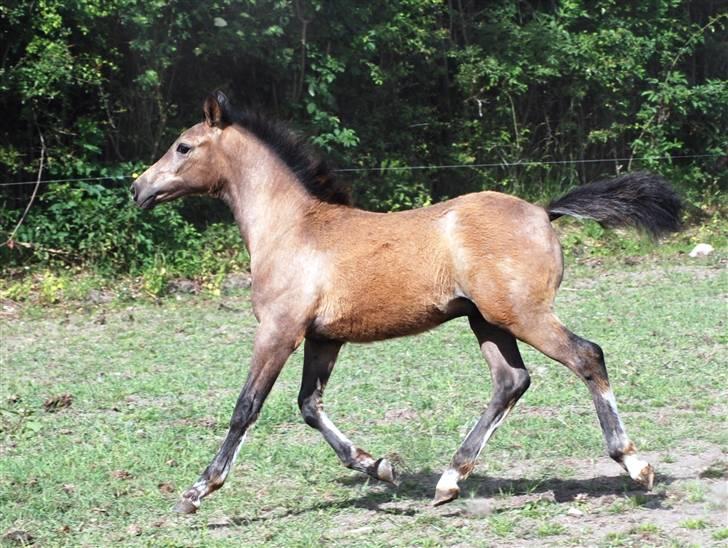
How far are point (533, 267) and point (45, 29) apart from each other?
926 cm

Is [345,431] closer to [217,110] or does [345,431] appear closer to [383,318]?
[383,318]

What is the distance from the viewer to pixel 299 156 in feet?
20.9

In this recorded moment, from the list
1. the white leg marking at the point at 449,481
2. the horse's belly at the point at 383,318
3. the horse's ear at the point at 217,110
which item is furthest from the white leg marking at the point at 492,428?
the horse's ear at the point at 217,110

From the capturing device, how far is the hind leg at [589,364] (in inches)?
216

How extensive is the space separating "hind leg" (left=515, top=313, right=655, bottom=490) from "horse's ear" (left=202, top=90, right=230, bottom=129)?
7.26 ft

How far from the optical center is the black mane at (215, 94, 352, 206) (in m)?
6.31

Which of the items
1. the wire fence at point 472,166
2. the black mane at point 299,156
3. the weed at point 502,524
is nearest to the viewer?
the weed at point 502,524

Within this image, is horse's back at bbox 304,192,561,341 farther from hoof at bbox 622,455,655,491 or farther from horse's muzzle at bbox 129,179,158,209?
horse's muzzle at bbox 129,179,158,209

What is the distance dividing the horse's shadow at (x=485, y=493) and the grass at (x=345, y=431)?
2cm

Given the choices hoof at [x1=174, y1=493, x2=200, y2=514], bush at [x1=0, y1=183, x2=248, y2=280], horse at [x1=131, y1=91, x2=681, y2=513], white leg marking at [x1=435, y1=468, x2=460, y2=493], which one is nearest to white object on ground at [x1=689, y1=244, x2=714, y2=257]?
bush at [x1=0, y1=183, x2=248, y2=280]

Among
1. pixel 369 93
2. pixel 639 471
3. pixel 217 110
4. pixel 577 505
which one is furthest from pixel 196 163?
pixel 369 93

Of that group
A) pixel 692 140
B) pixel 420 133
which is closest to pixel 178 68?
pixel 420 133

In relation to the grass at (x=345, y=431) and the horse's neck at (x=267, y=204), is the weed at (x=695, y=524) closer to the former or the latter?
the grass at (x=345, y=431)

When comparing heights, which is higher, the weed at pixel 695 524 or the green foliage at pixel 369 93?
the green foliage at pixel 369 93
